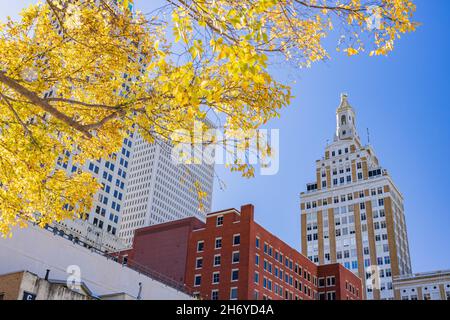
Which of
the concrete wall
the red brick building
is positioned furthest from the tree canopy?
the red brick building

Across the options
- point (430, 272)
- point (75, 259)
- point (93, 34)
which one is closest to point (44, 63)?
point (93, 34)

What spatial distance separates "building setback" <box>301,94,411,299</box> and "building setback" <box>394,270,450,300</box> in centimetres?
296

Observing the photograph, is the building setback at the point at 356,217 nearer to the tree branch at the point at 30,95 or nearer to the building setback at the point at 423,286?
the building setback at the point at 423,286

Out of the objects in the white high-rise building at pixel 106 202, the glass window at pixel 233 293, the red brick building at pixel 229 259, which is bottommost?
the glass window at pixel 233 293

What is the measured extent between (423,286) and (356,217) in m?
25.5

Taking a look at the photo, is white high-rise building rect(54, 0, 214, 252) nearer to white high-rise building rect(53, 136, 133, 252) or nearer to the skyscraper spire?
white high-rise building rect(53, 136, 133, 252)

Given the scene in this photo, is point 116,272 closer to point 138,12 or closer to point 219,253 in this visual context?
point 219,253

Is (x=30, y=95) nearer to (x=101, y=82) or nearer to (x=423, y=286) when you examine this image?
(x=101, y=82)

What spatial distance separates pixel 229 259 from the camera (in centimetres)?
6588

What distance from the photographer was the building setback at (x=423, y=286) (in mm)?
89100

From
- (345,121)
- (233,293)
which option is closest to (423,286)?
(233,293)

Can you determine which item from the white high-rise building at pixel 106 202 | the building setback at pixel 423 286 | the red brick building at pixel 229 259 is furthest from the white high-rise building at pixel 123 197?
the building setback at pixel 423 286

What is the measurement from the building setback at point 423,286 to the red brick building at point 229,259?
19.2m

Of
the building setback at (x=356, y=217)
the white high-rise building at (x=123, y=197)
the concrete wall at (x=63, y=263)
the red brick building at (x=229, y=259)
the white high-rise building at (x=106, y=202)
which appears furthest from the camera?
the building setback at (x=356, y=217)
